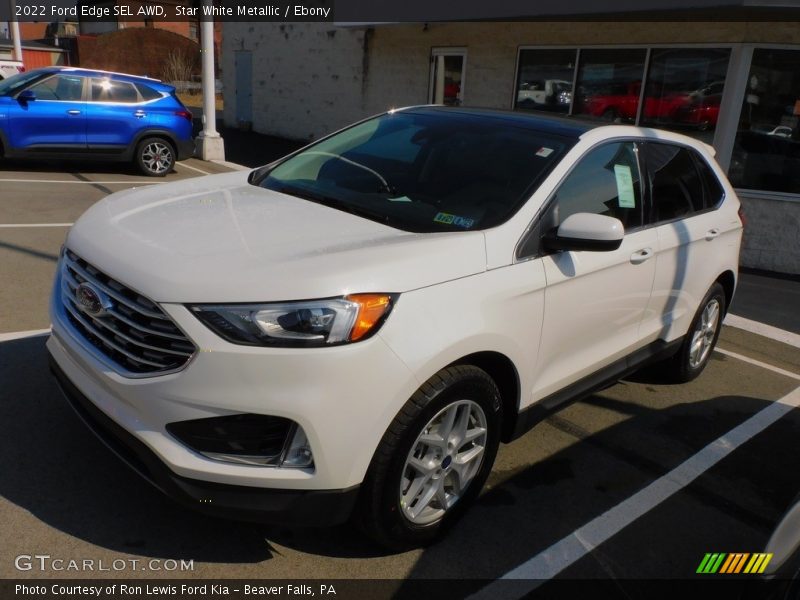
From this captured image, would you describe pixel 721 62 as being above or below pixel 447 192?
above

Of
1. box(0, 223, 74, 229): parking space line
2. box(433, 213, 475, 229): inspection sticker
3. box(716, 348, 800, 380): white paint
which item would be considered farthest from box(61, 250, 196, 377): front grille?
box(0, 223, 74, 229): parking space line

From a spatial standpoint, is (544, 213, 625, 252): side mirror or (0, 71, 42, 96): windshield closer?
(544, 213, 625, 252): side mirror

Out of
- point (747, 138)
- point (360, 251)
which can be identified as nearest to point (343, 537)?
point (360, 251)

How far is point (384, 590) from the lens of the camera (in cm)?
262

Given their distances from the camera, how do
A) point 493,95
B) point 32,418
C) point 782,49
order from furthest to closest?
point 493,95 → point 782,49 → point 32,418

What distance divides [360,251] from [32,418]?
209 centimetres

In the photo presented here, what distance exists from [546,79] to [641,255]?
8.14 meters

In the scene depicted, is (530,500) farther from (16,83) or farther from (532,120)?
(16,83)

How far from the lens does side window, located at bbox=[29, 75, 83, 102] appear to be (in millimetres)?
10430

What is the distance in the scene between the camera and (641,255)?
3586 millimetres

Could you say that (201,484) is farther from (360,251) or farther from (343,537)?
(360,251)

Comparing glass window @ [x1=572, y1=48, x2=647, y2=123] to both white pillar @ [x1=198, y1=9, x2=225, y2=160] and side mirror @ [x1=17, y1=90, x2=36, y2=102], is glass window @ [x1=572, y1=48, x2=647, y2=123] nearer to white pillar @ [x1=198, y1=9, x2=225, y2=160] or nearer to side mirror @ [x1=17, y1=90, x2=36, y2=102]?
white pillar @ [x1=198, y1=9, x2=225, y2=160]

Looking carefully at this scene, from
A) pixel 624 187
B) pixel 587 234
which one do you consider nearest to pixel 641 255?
pixel 624 187

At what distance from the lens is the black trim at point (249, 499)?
234 centimetres
